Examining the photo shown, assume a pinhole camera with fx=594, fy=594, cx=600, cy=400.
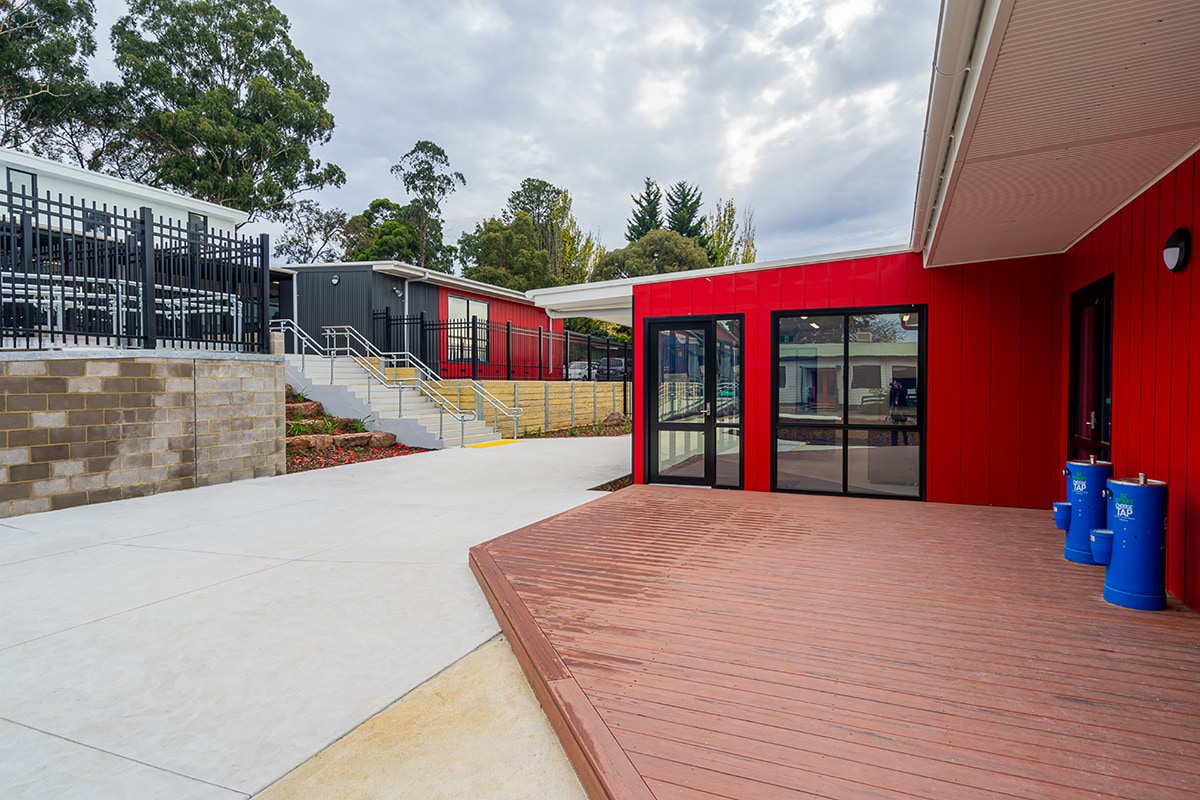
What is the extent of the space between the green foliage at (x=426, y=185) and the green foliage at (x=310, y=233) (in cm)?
388

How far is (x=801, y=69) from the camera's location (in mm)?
15234

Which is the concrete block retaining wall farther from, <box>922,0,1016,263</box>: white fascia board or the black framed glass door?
<box>922,0,1016,263</box>: white fascia board

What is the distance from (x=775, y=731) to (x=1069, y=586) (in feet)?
8.36

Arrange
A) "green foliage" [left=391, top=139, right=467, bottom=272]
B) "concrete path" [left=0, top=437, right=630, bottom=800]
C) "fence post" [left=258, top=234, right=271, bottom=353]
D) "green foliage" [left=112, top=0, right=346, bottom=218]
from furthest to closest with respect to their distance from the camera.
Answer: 1. "green foliage" [left=391, top=139, right=467, bottom=272]
2. "green foliage" [left=112, top=0, right=346, bottom=218]
3. "fence post" [left=258, top=234, right=271, bottom=353]
4. "concrete path" [left=0, top=437, right=630, bottom=800]

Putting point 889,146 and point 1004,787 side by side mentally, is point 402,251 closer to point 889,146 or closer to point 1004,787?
point 889,146

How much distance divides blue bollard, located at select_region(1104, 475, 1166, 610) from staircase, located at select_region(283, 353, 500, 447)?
31.5 ft

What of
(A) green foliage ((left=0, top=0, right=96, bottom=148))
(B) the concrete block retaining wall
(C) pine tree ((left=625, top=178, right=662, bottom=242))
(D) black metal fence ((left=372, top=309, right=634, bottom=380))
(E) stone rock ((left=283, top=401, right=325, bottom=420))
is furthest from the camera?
(C) pine tree ((left=625, top=178, right=662, bottom=242))

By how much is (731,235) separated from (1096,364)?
2989 cm

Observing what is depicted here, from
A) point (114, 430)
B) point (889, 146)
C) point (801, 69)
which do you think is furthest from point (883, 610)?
point (889, 146)

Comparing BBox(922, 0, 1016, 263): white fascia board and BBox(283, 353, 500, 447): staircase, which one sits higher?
BBox(922, 0, 1016, 263): white fascia board

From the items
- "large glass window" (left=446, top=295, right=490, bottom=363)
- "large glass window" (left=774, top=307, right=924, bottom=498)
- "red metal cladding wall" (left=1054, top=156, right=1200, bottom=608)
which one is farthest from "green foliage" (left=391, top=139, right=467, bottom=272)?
"red metal cladding wall" (left=1054, top=156, right=1200, bottom=608)

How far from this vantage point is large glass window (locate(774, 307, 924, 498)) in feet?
19.5

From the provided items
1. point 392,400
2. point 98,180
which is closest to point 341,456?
point 392,400

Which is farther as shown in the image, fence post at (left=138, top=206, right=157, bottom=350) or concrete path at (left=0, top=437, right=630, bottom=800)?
fence post at (left=138, top=206, right=157, bottom=350)
